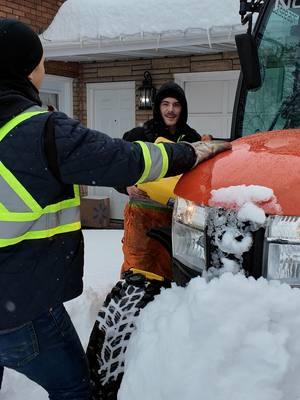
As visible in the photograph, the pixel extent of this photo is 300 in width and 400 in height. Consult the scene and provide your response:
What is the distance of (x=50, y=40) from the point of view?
8.65 metres

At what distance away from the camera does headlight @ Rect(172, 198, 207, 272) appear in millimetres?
1956

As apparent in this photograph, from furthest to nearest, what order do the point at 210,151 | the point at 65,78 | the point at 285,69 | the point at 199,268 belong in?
the point at 65,78
the point at 285,69
the point at 210,151
the point at 199,268

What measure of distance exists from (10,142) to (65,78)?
8548 mm

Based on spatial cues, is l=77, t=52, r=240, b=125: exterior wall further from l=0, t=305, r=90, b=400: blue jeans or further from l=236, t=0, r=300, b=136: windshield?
l=0, t=305, r=90, b=400: blue jeans

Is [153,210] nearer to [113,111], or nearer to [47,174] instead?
[47,174]

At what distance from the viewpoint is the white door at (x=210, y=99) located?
8.93 meters

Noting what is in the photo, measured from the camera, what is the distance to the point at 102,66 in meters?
9.94

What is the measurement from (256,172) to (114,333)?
100 cm

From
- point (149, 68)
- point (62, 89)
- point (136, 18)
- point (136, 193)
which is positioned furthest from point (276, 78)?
point (62, 89)

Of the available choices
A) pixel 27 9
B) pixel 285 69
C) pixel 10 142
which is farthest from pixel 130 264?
pixel 27 9

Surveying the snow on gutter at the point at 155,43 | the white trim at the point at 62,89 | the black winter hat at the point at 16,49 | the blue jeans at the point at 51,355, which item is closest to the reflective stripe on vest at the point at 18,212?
the black winter hat at the point at 16,49

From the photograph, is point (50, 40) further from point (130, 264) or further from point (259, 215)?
point (259, 215)

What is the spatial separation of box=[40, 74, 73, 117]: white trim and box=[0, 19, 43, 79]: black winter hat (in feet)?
26.7

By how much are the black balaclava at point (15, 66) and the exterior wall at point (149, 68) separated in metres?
7.10
